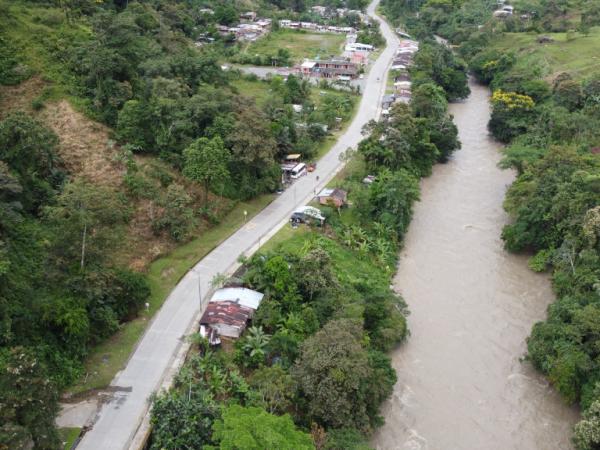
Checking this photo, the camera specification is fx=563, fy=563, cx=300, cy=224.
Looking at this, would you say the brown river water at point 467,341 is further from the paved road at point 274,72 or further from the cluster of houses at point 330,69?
the cluster of houses at point 330,69

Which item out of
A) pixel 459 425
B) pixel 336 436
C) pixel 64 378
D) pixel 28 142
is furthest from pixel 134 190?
pixel 459 425

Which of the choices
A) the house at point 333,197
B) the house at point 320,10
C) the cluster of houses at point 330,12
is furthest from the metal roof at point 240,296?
the house at point 320,10

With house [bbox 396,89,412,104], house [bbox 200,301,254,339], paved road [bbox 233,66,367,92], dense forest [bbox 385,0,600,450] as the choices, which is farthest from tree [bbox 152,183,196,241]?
paved road [bbox 233,66,367,92]

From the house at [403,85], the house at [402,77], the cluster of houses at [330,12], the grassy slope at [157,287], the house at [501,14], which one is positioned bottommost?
the grassy slope at [157,287]

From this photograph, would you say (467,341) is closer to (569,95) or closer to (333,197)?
(333,197)

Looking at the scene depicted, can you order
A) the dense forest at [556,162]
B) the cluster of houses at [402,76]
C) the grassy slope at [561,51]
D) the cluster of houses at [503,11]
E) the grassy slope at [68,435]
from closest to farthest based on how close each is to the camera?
the grassy slope at [68,435], the dense forest at [556,162], the cluster of houses at [402,76], the grassy slope at [561,51], the cluster of houses at [503,11]

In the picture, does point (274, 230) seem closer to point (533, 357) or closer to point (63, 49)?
point (533, 357)
